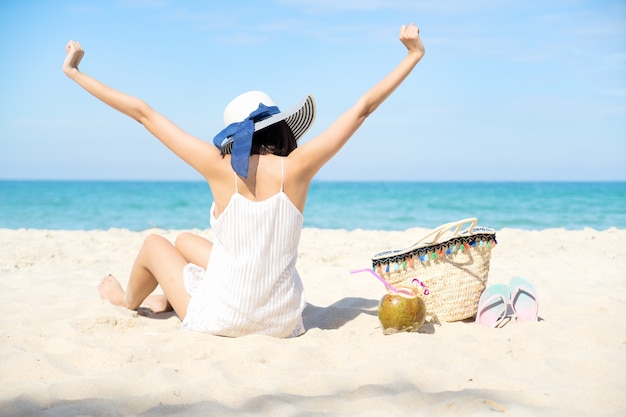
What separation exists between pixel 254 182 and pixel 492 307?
1781mm

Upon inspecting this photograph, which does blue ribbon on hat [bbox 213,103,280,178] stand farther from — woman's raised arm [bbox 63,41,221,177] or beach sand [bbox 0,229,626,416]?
beach sand [bbox 0,229,626,416]

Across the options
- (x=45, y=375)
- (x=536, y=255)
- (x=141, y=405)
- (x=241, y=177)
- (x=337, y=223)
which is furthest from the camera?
(x=337, y=223)

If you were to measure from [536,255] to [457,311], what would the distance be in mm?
3688

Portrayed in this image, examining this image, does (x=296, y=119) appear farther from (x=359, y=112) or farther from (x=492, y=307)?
(x=492, y=307)

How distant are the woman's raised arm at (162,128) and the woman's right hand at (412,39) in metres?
1.26

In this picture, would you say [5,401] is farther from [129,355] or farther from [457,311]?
[457,311]

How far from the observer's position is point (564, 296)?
198 inches

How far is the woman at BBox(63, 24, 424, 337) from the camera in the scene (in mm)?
3494

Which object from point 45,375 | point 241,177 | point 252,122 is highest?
point 252,122

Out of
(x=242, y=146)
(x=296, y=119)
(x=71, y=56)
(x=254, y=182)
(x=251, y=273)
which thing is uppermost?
(x=71, y=56)

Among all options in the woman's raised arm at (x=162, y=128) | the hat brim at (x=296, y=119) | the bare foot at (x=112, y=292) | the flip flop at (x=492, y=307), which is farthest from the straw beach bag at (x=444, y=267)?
the bare foot at (x=112, y=292)

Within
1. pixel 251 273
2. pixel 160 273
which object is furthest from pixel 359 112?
pixel 160 273

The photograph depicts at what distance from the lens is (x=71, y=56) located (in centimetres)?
368

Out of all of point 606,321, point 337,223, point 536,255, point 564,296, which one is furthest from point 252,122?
point 337,223
